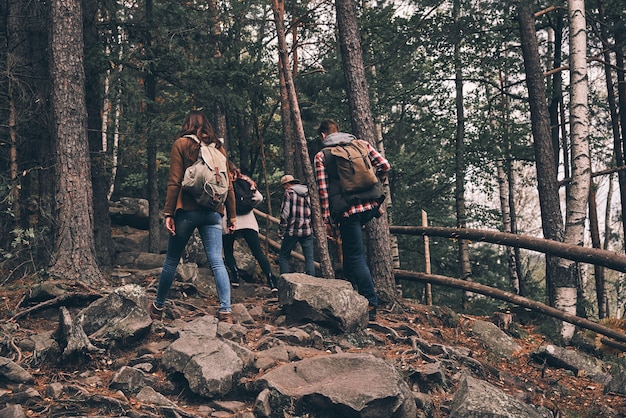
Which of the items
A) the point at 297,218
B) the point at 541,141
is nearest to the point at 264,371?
the point at 297,218

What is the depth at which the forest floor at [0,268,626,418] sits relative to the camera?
5.18 meters

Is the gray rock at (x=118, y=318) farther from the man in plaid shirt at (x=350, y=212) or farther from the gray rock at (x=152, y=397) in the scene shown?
the man in plaid shirt at (x=350, y=212)

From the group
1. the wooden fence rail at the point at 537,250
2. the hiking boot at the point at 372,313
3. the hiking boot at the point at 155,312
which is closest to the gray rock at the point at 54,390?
the hiking boot at the point at 155,312

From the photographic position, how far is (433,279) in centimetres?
848

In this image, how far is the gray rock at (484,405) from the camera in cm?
452

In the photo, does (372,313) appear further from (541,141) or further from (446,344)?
(541,141)

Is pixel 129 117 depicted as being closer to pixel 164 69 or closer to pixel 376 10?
pixel 164 69

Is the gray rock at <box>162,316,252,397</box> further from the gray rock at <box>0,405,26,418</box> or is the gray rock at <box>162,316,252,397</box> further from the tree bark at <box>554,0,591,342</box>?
the tree bark at <box>554,0,591,342</box>

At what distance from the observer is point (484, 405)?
4574 mm

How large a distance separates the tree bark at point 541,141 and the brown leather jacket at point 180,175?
23.9ft

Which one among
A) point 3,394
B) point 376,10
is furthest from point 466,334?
point 376,10

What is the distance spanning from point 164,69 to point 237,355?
8.43m

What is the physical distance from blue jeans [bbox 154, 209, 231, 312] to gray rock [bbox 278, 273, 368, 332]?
76 centimetres

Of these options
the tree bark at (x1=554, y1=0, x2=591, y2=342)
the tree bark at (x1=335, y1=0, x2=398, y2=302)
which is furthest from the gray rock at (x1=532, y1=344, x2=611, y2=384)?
the tree bark at (x1=335, y1=0, x2=398, y2=302)
